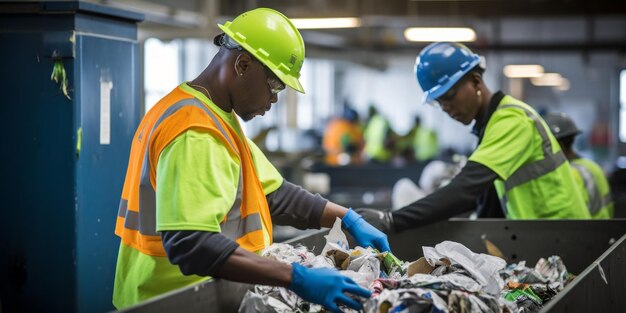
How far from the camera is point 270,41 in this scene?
8.35 feet

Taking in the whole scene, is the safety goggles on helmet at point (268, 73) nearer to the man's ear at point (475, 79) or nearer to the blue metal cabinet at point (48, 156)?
the blue metal cabinet at point (48, 156)

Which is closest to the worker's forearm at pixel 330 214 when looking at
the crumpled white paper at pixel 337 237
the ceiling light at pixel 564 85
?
the crumpled white paper at pixel 337 237

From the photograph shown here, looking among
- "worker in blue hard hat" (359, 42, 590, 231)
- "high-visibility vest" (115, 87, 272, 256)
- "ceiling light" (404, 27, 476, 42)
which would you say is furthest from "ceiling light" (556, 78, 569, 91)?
"high-visibility vest" (115, 87, 272, 256)

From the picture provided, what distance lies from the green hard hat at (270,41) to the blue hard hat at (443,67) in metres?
1.45

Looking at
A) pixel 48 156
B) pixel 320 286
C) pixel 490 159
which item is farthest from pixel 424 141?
pixel 320 286

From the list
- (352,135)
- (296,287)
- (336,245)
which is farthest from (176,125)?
(352,135)

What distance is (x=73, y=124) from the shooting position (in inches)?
139

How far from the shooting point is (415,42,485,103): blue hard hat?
12.9 ft

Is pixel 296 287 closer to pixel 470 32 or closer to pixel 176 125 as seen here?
pixel 176 125

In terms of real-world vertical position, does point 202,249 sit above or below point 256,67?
below

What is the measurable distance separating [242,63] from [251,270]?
0.67m

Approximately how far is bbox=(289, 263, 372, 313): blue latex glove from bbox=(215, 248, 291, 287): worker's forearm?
3cm

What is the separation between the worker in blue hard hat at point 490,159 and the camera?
3.63 m

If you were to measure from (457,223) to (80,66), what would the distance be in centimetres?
178
